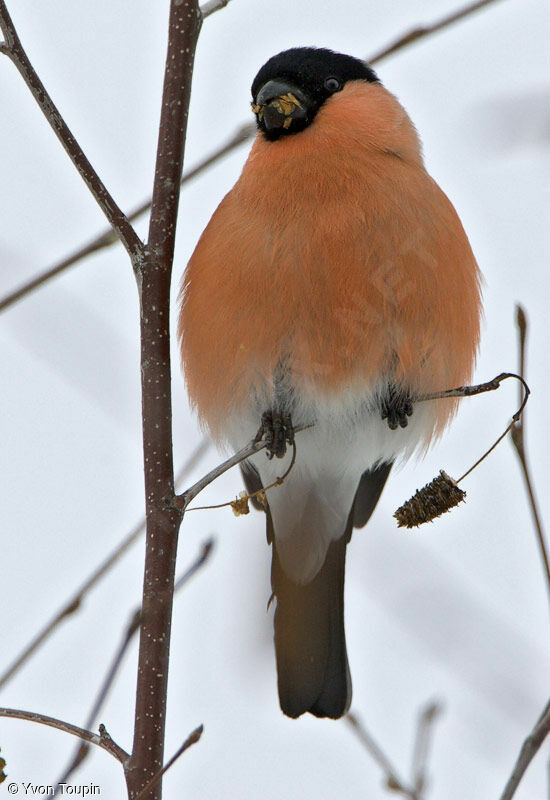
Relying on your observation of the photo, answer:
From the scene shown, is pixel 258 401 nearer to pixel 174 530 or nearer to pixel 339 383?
pixel 339 383

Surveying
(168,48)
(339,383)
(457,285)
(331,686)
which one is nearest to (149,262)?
(168,48)

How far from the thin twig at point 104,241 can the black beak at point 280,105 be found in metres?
0.74

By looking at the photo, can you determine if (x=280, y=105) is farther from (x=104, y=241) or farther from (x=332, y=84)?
(x=104, y=241)

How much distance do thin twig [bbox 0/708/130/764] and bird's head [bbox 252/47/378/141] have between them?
5.73ft

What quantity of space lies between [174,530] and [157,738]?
321 mm

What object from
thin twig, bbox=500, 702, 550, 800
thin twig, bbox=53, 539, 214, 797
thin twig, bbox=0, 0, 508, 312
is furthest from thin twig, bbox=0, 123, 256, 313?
thin twig, bbox=500, 702, 550, 800

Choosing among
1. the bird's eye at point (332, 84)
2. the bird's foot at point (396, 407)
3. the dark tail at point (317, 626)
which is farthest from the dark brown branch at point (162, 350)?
the dark tail at point (317, 626)

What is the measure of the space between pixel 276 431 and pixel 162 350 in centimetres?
87

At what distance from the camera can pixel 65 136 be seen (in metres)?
1.60

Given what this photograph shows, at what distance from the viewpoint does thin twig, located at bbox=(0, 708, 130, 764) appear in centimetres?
144

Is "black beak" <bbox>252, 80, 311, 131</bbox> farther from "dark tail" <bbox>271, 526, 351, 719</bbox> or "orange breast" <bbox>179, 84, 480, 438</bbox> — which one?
"dark tail" <bbox>271, 526, 351, 719</bbox>

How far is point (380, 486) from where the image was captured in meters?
3.25

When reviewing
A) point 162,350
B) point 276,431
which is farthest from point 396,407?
point 162,350

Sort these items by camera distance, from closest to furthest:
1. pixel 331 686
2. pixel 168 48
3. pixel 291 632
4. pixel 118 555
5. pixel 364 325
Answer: pixel 168 48
pixel 118 555
pixel 364 325
pixel 331 686
pixel 291 632
